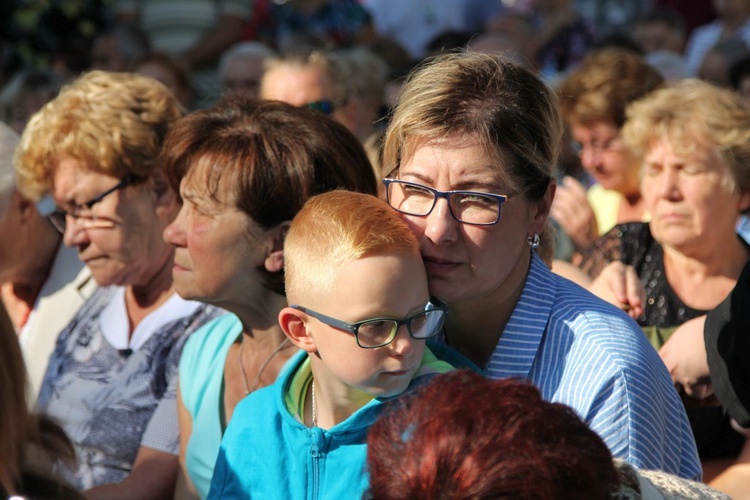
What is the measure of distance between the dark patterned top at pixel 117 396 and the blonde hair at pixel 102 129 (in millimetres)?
504

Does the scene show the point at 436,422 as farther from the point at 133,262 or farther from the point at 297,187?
the point at 133,262

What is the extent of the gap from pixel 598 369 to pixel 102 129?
1.94 metres

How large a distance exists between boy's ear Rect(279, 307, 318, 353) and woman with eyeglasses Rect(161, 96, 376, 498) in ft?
1.56

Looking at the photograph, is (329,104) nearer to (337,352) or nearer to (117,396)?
(117,396)

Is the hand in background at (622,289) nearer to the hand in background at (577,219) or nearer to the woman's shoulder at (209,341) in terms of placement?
the woman's shoulder at (209,341)

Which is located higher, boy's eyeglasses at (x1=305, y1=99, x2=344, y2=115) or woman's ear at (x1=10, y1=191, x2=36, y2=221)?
woman's ear at (x1=10, y1=191, x2=36, y2=221)

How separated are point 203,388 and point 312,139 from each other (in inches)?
29.9

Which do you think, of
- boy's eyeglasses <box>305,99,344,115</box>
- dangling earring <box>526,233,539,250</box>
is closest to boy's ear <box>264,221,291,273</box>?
dangling earring <box>526,233,539,250</box>

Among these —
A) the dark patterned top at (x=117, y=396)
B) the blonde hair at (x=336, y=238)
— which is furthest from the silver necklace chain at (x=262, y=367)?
the blonde hair at (x=336, y=238)

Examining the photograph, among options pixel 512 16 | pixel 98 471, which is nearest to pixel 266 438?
pixel 98 471

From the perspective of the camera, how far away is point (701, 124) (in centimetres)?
333

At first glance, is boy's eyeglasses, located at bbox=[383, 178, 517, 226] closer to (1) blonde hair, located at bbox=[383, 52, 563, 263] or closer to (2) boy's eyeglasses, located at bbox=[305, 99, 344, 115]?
(1) blonde hair, located at bbox=[383, 52, 563, 263]

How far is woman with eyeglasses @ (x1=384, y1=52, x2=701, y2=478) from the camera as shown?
6.76 feet

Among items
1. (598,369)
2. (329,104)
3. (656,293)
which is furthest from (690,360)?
(329,104)
